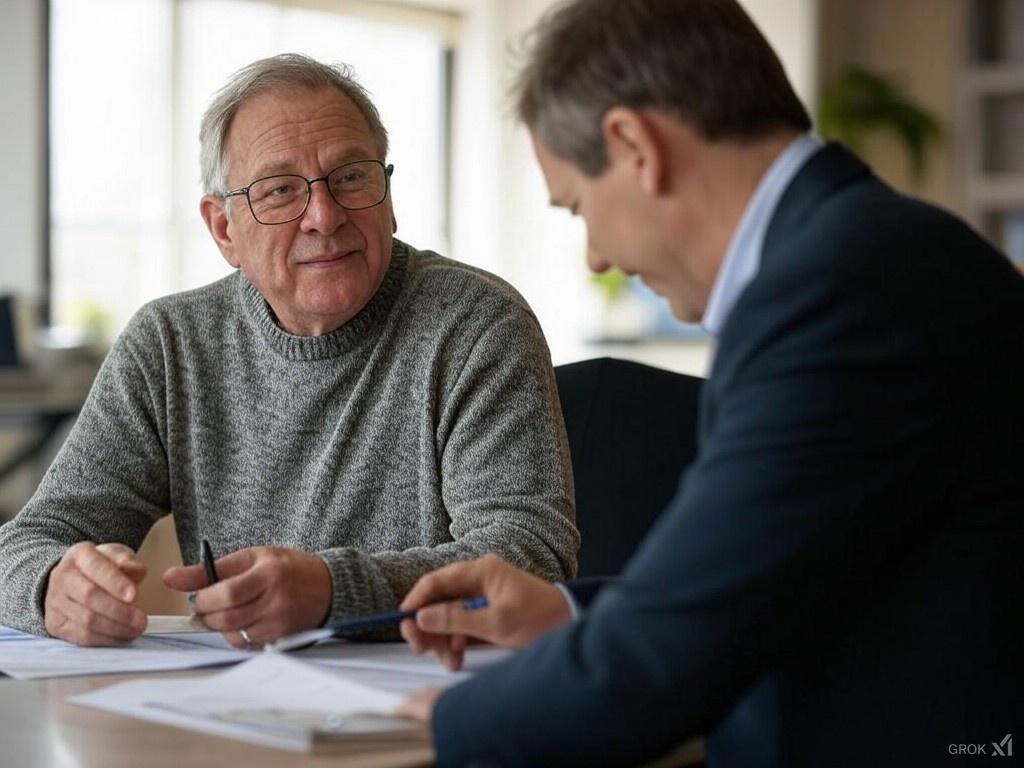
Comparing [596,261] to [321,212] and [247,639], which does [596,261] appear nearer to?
[247,639]

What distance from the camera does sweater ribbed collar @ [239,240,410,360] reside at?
179 cm

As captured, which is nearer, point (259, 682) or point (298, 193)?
point (259, 682)

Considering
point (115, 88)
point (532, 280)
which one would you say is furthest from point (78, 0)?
point (532, 280)

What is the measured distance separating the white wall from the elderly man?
486 centimetres

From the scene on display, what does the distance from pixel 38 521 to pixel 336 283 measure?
0.45 meters

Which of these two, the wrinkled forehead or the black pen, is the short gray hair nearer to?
the wrinkled forehead

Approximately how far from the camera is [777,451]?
2.92ft

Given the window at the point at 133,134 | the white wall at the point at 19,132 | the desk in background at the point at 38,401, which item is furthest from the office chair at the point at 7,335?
the window at the point at 133,134

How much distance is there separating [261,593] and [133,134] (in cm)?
572

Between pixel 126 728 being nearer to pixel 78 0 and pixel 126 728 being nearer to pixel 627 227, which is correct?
pixel 627 227

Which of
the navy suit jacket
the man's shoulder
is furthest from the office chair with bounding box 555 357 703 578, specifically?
the navy suit jacket

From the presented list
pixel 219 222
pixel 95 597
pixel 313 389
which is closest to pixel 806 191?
pixel 95 597

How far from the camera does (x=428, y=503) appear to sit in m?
1.71

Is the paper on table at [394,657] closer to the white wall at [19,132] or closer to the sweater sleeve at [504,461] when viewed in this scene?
the sweater sleeve at [504,461]
